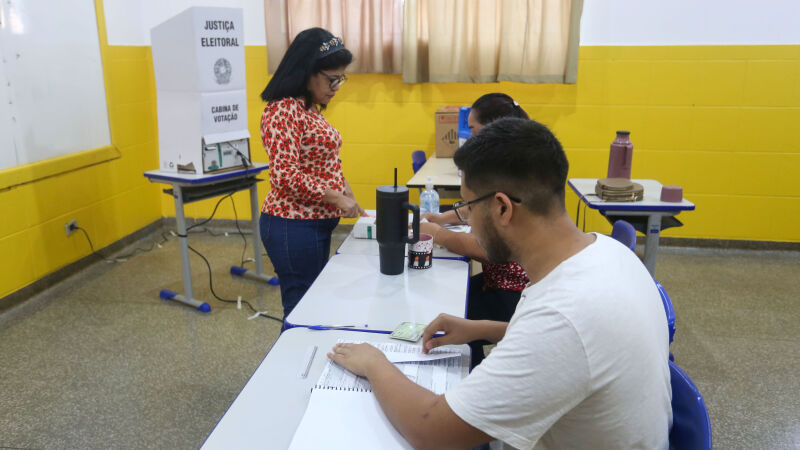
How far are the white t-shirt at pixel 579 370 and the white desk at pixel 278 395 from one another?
318 millimetres

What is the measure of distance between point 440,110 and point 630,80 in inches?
53.3

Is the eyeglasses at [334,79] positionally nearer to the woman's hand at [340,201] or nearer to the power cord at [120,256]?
the woman's hand at [340,201]

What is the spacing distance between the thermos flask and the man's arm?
95.9 inches

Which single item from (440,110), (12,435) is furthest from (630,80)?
(12,435)

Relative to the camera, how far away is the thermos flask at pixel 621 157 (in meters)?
3.21

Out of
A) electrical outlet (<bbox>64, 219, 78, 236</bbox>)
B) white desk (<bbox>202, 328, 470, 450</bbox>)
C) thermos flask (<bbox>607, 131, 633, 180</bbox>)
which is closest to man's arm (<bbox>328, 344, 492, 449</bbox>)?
white desk (<bbox>202, 328, 470, 450</bbox>)

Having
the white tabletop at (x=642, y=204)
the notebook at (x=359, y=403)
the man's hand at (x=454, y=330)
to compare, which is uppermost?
the white tabletop at (x=642, y=204)

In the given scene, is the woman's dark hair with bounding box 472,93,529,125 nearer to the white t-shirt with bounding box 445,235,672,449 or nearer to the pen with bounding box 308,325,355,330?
the pen with bounding box 308,325,355,330

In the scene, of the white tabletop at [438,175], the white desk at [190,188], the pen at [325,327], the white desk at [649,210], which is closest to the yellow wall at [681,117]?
the white tabletop at [438,175]

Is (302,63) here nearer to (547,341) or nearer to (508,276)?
(508,276)

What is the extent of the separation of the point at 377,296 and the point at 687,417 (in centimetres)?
85

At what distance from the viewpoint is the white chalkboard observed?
325 centimetres

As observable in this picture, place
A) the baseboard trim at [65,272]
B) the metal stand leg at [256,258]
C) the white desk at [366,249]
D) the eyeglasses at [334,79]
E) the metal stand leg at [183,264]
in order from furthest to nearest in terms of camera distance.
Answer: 1. the metal stand leg at [256,258]
2. the baseboard trim at [65,272]
3. the metal stand leg at [183,264]
4. the eyeglasses at [334,79]
5. the white desk at [366,249]

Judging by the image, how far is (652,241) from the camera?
2.67 m
